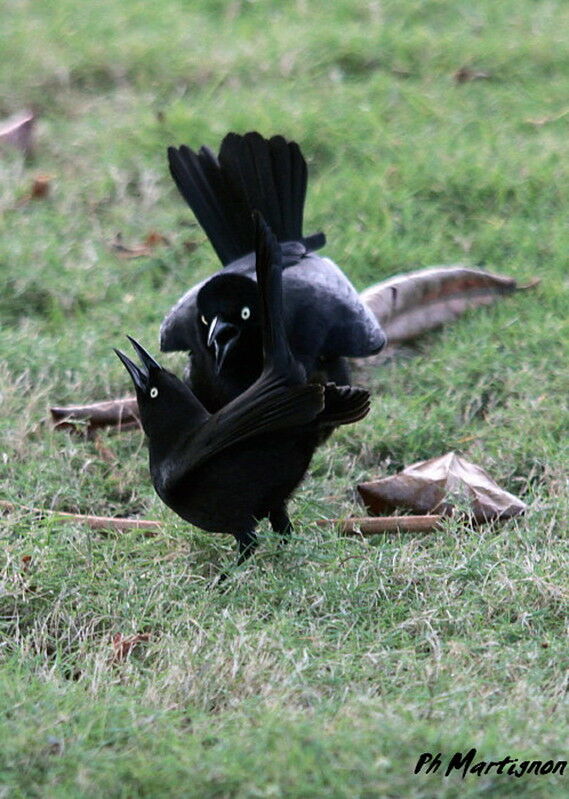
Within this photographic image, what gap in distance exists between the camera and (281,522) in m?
4.15

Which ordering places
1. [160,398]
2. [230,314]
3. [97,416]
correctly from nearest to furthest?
1. [160,398]
2. [230,314]
3. [97,416]

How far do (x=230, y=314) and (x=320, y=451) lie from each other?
814 millimetres

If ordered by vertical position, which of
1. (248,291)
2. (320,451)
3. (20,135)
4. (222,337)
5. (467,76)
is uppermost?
(248,291)

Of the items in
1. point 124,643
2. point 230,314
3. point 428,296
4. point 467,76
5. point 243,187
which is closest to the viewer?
point 124,643

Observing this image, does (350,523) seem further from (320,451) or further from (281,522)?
(320,451)

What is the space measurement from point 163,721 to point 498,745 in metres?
0.79

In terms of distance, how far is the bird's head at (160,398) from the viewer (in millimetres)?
3977

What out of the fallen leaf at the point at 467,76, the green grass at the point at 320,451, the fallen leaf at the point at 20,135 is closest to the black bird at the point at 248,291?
the green grass at the point at 320,451

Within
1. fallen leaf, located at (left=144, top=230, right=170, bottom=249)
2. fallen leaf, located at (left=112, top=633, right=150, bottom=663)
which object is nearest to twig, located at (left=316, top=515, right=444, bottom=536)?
fallen leaf, located at (left=112, top=633, right=150, bottom=663)

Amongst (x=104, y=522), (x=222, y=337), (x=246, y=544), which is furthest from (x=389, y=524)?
(x=104, y=522)

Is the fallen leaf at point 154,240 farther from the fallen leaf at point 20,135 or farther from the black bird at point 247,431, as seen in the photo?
the black bird at point 247,431

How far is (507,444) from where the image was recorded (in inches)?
189

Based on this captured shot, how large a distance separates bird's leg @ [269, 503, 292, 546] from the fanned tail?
4.61 feet

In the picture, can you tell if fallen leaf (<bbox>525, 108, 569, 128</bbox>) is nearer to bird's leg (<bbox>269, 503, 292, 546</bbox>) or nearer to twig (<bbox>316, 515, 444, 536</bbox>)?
twig (<bbox>316, 515, 444, 536</bbox>)
